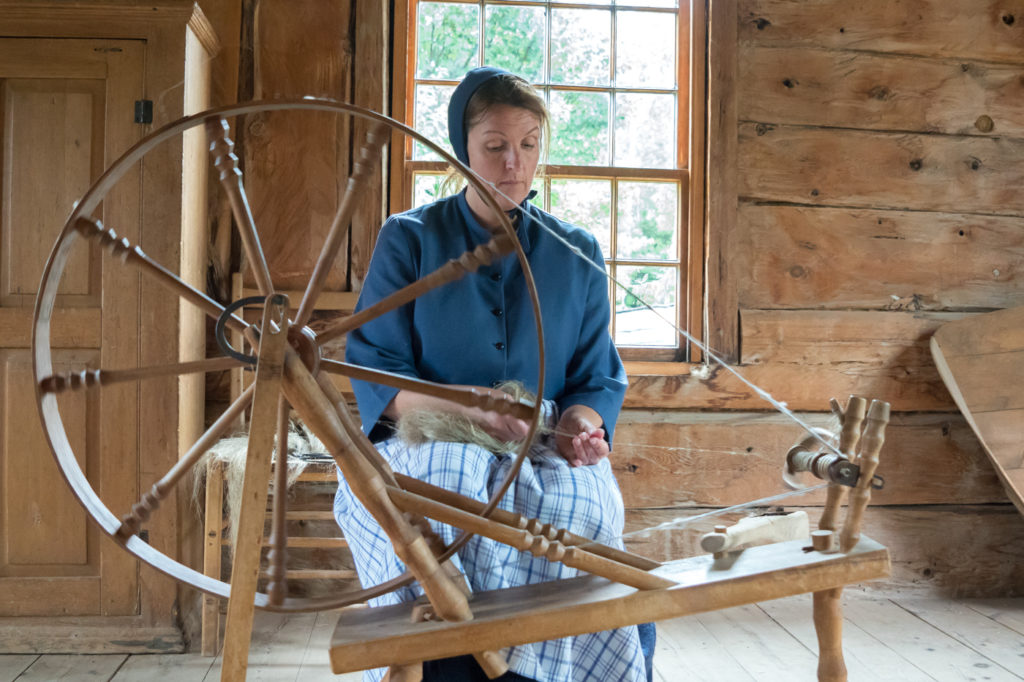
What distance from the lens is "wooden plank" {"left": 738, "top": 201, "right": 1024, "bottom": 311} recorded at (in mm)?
2848

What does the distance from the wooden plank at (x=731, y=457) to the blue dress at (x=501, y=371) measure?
1.11 m

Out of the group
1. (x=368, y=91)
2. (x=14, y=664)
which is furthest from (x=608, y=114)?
(x=14, y=664)

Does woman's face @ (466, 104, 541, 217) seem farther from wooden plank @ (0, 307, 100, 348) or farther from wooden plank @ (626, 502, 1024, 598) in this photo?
wooden plank @ (626, 502, 1024, 598)

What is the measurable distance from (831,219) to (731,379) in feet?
2.05

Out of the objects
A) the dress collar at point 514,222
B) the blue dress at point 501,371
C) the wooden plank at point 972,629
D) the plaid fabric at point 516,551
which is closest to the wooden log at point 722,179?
the wooden plank at point 972,629

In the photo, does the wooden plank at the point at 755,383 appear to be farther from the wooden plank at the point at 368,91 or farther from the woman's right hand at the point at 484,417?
the woman's right hand at the point at 484,417

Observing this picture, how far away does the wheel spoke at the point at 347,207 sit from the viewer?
1.20m

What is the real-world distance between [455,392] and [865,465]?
1.99 feet

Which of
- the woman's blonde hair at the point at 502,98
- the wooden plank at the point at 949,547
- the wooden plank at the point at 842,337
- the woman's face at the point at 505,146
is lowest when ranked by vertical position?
the wooden plank at the point at 949,547

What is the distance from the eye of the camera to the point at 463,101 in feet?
5.49

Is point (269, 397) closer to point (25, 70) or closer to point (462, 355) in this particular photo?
point (462, 355)

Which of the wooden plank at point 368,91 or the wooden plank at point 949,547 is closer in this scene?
the wooden plank at point 368,91

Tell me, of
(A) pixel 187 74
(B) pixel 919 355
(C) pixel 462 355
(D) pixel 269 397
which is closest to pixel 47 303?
(D) pixel 269 397

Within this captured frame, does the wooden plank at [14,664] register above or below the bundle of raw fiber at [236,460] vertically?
below
